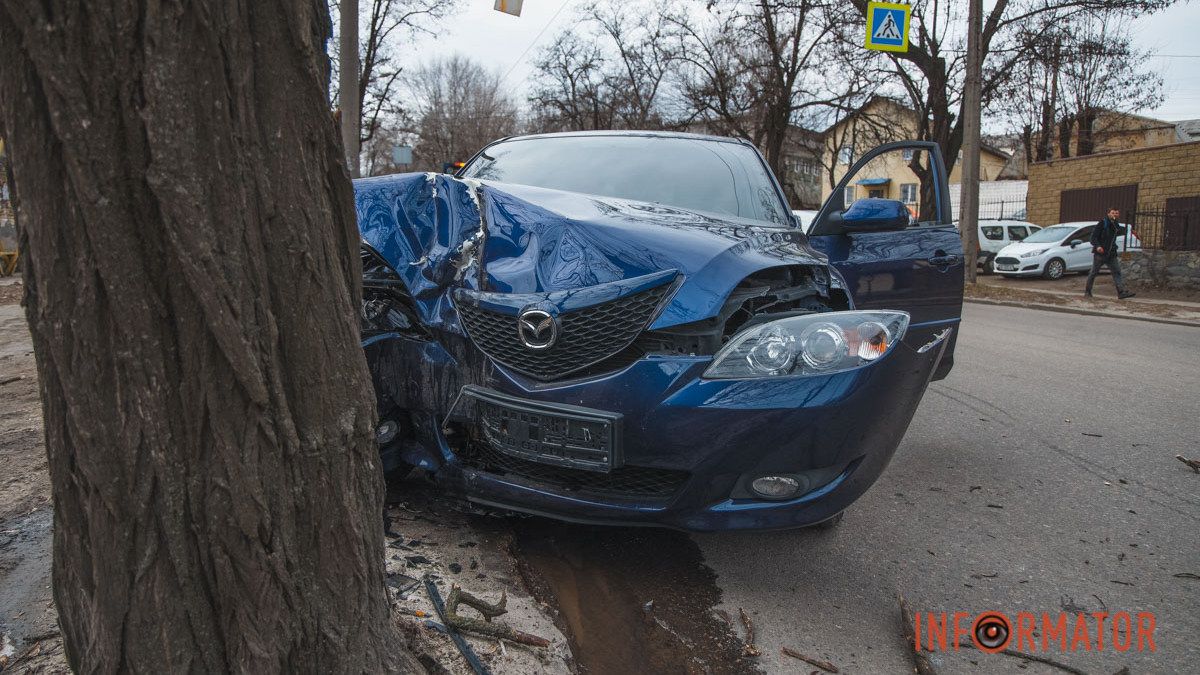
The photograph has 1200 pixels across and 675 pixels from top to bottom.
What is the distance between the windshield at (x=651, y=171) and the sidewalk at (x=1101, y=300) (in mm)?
10544

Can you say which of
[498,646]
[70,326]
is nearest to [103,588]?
[70,326]

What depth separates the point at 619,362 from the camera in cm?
235

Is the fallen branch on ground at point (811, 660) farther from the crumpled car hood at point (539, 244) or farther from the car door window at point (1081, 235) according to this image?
the car door window at point (1081, 235)

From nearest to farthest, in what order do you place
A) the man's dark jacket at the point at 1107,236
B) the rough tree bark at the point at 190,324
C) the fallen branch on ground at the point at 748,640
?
the rough tree bark at the point at 190,324 → the fallen branch on ground at the point at 748,640 → the man's dark jacket at the point at 1107,236

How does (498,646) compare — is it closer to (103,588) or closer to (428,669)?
(428,669)

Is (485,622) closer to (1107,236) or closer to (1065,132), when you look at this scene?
(1107,236)

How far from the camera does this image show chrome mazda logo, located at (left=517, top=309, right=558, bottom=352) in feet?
7.71

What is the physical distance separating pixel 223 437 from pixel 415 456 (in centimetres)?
133

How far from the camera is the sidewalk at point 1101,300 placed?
40.0 feet

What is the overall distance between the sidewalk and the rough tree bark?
13199 millimetres

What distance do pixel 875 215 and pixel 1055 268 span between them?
19.5 meters

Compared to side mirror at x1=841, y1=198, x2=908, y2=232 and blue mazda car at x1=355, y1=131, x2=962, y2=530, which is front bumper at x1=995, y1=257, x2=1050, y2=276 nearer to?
side mirror at x1=841, y1=198, x2=908, y2=232

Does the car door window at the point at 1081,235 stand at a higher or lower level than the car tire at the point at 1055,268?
higher

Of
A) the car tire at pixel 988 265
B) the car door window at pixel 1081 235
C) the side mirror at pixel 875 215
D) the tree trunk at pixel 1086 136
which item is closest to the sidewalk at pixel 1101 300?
the car door window at pixel 1081 235
